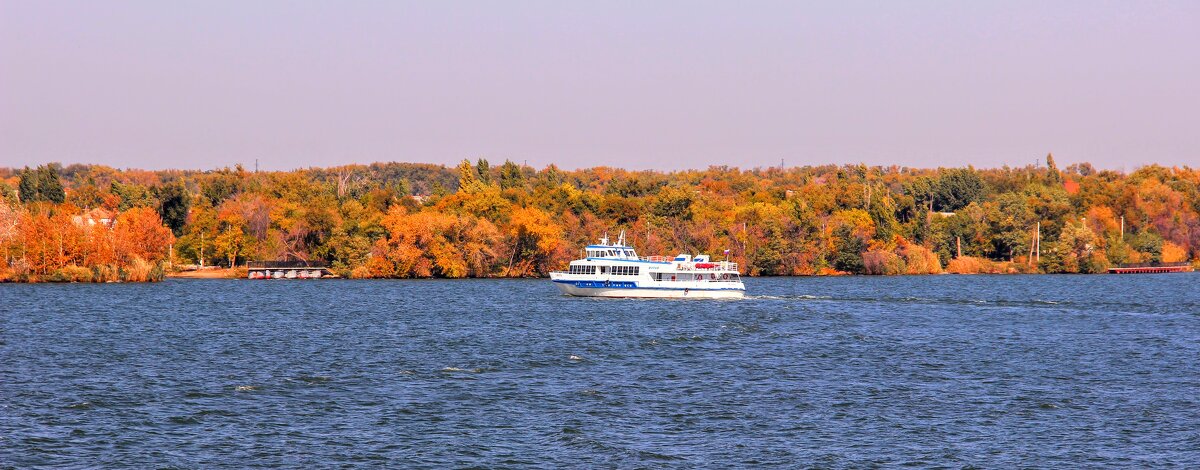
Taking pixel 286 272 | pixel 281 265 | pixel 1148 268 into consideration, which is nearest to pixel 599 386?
pixel 286 272

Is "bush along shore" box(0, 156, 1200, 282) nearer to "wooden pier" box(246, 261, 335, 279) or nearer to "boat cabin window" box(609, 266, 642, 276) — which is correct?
"wooden pier" box(246, 261, 335, 279)

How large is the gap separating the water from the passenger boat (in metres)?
8.76

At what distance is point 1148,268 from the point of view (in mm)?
177250

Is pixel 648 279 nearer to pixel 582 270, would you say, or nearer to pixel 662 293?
pixel 662 293

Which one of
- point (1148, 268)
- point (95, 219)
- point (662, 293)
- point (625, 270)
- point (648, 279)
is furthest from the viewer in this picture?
point (1148, 268)

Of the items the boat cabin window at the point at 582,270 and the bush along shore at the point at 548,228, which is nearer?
the boat cabin window at the point at 582,270

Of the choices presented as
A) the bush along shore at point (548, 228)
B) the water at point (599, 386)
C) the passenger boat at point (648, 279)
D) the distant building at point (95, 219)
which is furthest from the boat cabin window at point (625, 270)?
the distant building at point (95, 219)

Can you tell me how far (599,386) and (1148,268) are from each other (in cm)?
15033

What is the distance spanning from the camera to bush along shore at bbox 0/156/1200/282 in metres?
134

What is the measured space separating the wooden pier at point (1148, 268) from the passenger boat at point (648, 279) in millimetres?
95525

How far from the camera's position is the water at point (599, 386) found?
3709 centimetres

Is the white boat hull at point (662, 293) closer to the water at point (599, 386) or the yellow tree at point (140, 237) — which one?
the water at point (599, 386)

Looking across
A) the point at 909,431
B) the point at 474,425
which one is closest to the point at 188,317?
the point at 474,425

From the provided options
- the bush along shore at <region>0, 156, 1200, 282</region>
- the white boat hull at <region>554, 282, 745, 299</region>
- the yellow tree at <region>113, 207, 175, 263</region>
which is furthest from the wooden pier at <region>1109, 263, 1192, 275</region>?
the yellow tree at <region>113, 207, 175, 263</region>
